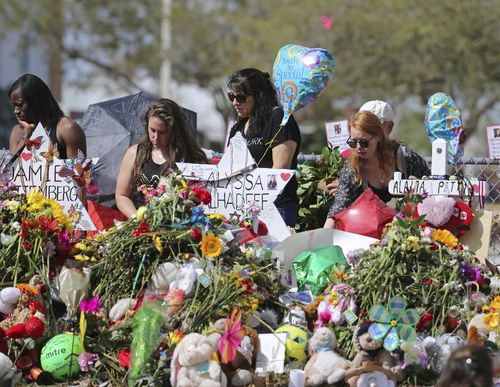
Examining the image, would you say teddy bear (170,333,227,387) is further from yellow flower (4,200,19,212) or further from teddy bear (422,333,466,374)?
yellow flower (4,200,19,212)

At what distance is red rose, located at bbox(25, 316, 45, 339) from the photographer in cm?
523

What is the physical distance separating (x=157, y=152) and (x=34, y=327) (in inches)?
70.4

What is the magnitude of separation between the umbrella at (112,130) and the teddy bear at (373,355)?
2.96 meters

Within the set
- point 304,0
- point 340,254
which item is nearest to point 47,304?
point 340,254

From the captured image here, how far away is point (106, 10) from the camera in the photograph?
2919 centimetres

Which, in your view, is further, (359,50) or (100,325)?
(359,50)

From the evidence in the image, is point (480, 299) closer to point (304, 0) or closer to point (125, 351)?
point (125, 351)

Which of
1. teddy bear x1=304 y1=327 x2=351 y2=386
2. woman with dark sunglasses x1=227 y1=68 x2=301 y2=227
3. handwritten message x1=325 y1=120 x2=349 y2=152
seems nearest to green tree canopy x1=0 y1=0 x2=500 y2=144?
handwritten message x1=325 y1=120 x2=349 y2=152

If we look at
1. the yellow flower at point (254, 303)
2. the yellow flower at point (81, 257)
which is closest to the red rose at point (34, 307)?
the yellow flower at point (81, 257)

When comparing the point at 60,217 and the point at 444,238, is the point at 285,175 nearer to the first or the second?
the point at 444,238

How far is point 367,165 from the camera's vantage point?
6379mm

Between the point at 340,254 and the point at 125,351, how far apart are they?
1.38 meters

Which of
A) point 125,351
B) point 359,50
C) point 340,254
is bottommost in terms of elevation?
point 125,351

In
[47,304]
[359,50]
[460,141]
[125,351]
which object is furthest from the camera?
[359,50]
